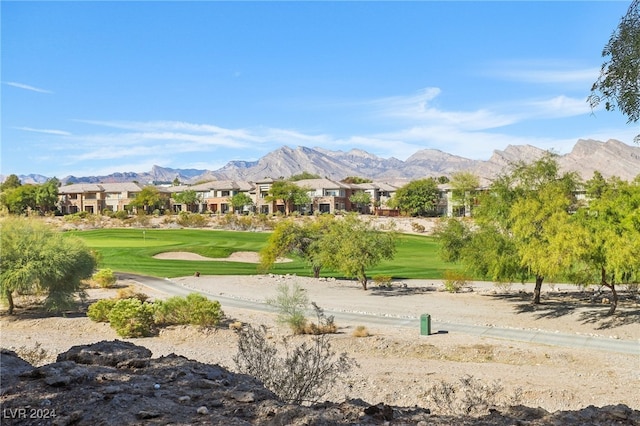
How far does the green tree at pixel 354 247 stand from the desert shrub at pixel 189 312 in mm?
14092

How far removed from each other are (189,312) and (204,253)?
3536 cm

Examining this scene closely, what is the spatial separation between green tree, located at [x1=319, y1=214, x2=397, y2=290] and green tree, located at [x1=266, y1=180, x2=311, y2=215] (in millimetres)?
81810

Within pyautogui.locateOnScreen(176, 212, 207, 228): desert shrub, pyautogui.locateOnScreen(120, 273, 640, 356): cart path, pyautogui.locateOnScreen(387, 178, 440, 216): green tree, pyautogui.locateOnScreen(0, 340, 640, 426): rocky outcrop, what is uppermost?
pyautogui.locateOnScreen(387, 178, 440, 216): green tree

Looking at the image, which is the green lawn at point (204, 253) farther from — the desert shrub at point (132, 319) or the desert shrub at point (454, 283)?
the desert shrub at point (132, 319)

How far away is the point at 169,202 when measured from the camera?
14312 cm

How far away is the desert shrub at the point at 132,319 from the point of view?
23656 mm

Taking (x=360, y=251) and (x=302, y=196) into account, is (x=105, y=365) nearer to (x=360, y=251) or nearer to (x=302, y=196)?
(x=360, y=251)

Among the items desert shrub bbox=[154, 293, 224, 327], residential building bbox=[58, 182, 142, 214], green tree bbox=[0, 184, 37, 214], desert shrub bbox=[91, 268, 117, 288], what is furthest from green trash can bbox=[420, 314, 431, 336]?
residential building bbox=[58, 182, 142, 214]

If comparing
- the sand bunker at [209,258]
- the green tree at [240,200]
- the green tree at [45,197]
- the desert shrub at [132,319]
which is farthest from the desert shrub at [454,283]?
the green tree at [45,197]

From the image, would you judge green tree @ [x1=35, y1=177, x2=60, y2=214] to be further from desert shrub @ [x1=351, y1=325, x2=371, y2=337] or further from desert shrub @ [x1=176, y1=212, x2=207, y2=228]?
desert shrub @ [x1=351, y1=325, x2=371, y2=337]

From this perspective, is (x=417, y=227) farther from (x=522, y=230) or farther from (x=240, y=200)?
(x=522, y=230)

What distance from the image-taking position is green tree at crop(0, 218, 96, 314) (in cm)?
2650

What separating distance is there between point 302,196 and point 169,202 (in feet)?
138

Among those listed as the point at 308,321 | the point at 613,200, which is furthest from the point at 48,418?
the point at 613,200
